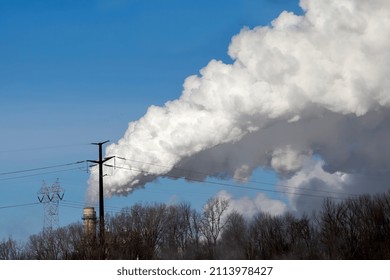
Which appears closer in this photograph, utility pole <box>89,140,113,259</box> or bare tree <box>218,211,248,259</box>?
utility pole <box>89,140,113,259</box>

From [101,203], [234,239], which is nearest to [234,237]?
[234,239]

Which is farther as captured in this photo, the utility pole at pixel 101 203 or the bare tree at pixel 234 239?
the bare tree at pixel 234 239

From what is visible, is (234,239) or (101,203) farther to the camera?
(234,239)

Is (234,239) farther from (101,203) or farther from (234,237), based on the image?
(101,203)

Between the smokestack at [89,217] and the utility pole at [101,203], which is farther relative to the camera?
the smokestack at [89,217]

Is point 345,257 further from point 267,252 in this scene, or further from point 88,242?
point 88,242

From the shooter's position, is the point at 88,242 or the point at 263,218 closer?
the point at 88,242

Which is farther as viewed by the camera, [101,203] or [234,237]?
[234,237]

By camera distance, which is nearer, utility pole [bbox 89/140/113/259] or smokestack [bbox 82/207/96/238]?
utility pole [bbox 89/140/113/259]
